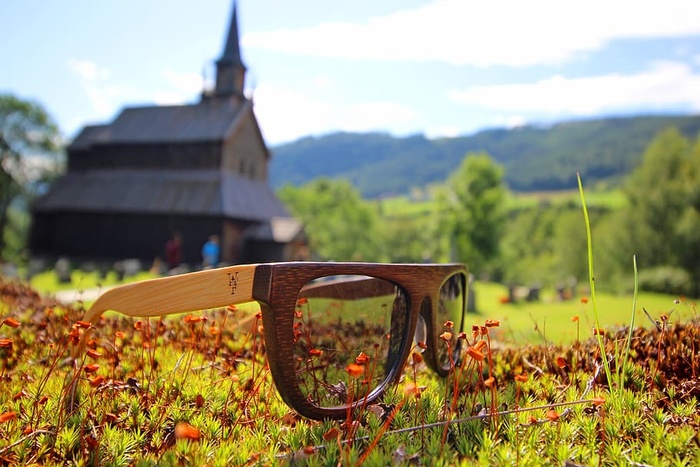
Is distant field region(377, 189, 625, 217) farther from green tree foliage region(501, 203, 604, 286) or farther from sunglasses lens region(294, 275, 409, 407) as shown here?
sunglasses lens region(294, 275, 409, 407)

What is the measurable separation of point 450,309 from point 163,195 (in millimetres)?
32737

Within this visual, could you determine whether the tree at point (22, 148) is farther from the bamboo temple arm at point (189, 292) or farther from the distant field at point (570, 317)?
the bamboo temple arm at point (189, 292)

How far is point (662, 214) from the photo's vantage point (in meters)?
35.2

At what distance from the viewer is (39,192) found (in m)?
45.5

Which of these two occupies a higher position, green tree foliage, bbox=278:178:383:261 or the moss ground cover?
the moss ground cover

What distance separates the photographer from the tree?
4375 centimetres

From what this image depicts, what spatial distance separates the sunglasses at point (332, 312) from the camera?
70.9 inches

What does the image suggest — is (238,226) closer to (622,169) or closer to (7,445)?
(7,445)

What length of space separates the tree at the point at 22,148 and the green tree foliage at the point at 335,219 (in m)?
27.2

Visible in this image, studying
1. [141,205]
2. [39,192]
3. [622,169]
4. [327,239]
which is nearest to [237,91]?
[141,205]

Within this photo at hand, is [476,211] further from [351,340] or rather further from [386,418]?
[386,418]

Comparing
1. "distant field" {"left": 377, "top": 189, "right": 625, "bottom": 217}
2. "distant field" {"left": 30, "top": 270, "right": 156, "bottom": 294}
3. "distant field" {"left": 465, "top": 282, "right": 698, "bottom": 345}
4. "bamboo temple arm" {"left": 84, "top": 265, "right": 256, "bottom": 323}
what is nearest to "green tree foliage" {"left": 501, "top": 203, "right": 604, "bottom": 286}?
"distant field" {"left": 377, "top": 189, "right": 625, "bottom": 217}

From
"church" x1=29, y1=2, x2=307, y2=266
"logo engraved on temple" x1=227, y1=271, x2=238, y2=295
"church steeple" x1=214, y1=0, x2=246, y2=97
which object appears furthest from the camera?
"church steeple" x1=214, y1=0, x2=246, y2=97

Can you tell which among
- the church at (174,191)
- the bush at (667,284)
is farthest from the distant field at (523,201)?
the bush at (667,284)
